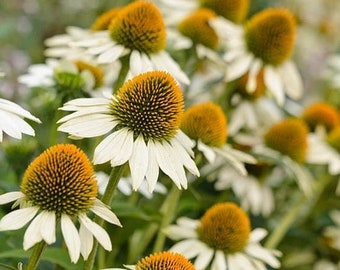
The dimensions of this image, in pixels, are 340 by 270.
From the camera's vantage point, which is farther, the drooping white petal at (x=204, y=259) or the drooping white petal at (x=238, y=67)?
the drooping white petal at (x=238, y=67)

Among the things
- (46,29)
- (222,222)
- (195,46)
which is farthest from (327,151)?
(46,29)

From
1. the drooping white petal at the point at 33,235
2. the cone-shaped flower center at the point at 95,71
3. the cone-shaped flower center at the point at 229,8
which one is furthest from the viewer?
the cone-shaped flower center at the point at 229,8

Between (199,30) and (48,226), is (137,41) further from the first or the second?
(48,226)

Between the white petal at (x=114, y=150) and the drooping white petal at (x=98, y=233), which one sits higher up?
the white petal at (x=114, y=150)

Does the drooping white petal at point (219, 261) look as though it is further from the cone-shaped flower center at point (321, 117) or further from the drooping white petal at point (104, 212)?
the cone-shaped flower center at point (321, 117)

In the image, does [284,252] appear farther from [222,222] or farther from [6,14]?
[6,14]

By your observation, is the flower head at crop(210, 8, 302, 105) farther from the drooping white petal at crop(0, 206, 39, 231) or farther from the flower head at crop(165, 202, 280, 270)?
the drooping white petal at crop(0, 206, 39, 231)

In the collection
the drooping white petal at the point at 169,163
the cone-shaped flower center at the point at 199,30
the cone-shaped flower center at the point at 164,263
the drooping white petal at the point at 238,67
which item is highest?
the drooping white petal at the point at 169,163

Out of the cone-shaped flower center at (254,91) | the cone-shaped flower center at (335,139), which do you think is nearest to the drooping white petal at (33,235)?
the cone-shaped flower center at (254,91)
